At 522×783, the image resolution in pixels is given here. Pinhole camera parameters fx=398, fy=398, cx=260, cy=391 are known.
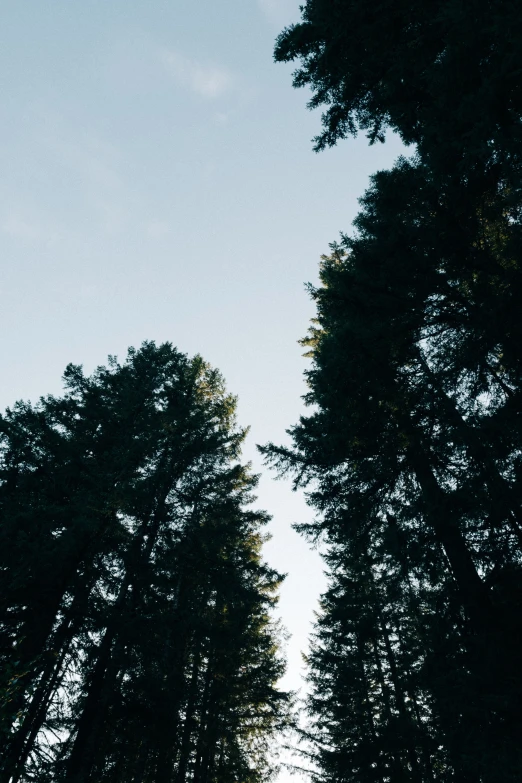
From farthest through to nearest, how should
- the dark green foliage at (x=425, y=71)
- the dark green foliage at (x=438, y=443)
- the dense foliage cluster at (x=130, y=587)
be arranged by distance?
the dense foliage cluster at (x=130, y=587)
the dark green foliage at (x=438, y=443)
the dark green foliage at (x=425, y=71)

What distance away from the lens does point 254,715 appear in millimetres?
13500

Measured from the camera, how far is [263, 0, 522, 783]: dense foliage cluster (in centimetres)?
496

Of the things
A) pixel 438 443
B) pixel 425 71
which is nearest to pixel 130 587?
pixel 438 443

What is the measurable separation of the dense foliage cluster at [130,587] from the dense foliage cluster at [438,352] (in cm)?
399

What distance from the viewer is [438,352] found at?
840cm

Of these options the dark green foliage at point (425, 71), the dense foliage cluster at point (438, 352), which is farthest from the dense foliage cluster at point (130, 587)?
the dark green foliage at point (425, 71)

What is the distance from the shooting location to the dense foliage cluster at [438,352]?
4.96 metres

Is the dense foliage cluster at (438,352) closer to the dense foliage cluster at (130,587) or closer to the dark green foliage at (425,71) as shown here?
the dark green foliage at (425,71)

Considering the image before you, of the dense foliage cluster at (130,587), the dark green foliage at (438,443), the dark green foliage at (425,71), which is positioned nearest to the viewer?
the dark green foliage at (425,71)

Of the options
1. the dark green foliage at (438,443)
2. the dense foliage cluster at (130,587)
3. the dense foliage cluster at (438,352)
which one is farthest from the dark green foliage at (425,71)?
the dense foliage cluster at (130,587)

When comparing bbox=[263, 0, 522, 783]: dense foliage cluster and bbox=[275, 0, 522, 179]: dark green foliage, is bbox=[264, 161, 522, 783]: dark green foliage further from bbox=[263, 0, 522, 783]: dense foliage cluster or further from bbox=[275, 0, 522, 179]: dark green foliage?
bbox=[275, 0, 522, 179]: dark green foliage

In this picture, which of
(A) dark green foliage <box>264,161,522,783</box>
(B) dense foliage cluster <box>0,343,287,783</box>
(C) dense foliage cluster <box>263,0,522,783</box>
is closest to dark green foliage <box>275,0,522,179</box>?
(C) dense foliage cluster <box>263,0,522,783</box>

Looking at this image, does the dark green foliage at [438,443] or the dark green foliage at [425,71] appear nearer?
the dark green foliage at [425,71]

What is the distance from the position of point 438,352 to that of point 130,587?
10.2 metres
